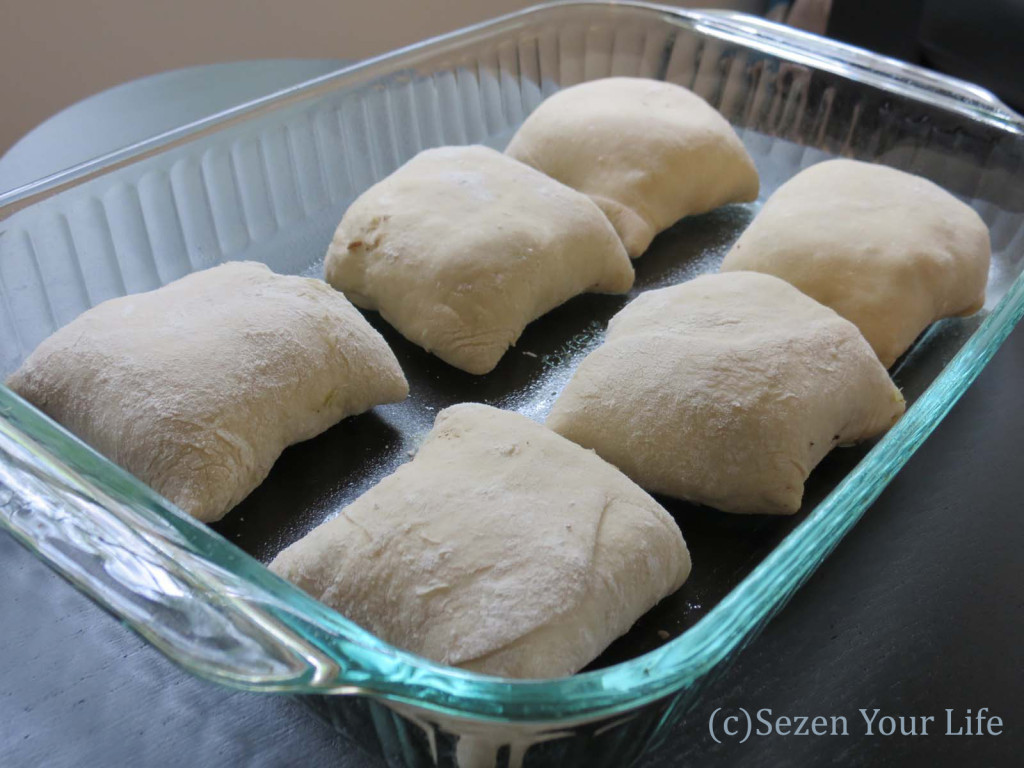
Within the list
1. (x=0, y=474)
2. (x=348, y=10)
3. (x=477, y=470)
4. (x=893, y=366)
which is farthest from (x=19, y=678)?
(x=348, y=10)

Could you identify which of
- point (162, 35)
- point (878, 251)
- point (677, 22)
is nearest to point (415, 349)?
point (878, 251)

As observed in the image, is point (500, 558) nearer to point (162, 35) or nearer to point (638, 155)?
point (638, 155)

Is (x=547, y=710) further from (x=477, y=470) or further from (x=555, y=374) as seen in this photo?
(x=555, y=374)

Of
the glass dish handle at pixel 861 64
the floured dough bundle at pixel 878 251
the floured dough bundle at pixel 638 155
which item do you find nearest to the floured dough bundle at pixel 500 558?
the floured dough bundle at pixel 878 251

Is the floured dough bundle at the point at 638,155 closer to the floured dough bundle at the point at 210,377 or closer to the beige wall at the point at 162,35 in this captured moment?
the floured dough bundle at the point at 210,377

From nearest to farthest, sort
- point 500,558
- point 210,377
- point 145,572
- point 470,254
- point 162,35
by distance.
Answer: point 145,572 < point 500,558 < point 210,377 < point 470,254 < point 162,35

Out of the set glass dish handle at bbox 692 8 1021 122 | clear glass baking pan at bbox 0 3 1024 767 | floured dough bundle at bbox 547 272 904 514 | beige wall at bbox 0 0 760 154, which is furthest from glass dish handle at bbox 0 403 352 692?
beige wall at bbox 0 0 760 154
